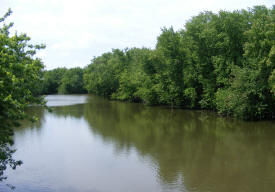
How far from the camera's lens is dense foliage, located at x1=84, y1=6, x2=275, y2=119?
2344 cm

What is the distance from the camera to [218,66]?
96.9ft

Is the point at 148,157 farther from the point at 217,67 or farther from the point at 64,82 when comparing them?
the point at 64,82

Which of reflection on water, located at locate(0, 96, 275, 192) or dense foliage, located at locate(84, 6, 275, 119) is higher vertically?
dense foliage, located at locate(84, 6, 275, 119)

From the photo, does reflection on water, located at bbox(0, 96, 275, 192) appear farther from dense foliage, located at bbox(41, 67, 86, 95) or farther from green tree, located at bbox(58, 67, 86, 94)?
dense foliage, located at bbox(41, 67, 86, 95)

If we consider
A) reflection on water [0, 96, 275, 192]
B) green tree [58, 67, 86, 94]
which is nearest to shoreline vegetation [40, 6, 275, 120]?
reflection on water [0, 96, 275, 192]

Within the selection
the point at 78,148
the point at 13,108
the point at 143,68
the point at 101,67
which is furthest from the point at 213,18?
the point at 101,67

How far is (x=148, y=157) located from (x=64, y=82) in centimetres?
7711

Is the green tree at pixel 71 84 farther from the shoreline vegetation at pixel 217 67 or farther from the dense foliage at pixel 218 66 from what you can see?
the dense foliage at pixel 218 66

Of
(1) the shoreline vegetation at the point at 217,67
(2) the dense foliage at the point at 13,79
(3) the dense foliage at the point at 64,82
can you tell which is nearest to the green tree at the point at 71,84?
(3) the dense foliage at the point at 64,82

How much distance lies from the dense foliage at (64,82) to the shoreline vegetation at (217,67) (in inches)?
1676

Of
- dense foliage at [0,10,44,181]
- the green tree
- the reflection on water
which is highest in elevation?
the green tree

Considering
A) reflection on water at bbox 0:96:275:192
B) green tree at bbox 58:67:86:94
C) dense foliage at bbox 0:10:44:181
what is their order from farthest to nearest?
1. green tree at bbox 58:67:86:94
2. reflection on water at bbox 0:96:275:192
3. dense foliage at bbox 0:10:44:181

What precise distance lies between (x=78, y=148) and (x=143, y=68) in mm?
27008

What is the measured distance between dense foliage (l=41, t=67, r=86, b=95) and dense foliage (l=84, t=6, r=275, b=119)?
1743 inches
